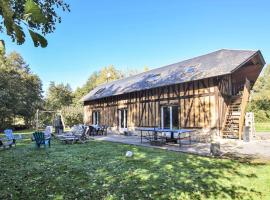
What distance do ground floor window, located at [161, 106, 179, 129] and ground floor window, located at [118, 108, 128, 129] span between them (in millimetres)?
4181

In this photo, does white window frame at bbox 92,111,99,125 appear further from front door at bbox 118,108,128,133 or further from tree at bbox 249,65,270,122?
tree at bbox 249,65,270,122

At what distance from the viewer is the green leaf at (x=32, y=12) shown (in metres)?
0.86

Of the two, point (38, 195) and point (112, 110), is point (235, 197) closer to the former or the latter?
point (38, 195)

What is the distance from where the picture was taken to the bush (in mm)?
26091

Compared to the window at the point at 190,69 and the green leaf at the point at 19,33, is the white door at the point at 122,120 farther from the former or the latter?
the green leaf at the point at 19,33

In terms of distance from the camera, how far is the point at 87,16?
16.0m

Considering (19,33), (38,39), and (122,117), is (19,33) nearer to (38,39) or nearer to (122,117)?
Answer: (38,39)

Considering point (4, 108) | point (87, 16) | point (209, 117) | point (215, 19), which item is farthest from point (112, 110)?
point (4, 108)

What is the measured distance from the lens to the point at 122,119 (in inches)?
746

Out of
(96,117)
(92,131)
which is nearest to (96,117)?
(96,117)

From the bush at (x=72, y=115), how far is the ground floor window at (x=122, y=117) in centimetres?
903

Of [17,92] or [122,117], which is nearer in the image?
[122,117]

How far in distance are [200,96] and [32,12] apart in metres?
12.9

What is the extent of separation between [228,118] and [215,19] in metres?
7.29
